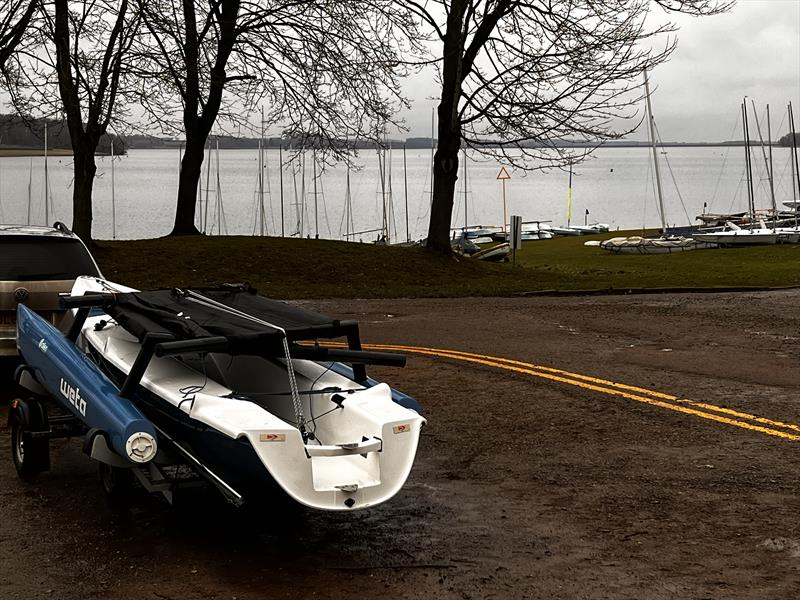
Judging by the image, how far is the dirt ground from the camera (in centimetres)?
601

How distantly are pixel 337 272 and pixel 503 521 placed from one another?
16.8 meters

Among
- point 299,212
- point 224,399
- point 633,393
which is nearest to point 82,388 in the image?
point 224,399

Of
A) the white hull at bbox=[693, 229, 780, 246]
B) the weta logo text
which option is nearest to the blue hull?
the weta logo text

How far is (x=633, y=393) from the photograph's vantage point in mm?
11133

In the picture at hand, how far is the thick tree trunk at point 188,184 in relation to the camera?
1129 inches

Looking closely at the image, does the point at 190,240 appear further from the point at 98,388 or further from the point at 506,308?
the point at 98,388

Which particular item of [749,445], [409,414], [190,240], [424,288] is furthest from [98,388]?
[190,240]

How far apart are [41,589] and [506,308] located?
44.3 ft

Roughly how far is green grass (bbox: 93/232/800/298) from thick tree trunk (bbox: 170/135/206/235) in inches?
97.7

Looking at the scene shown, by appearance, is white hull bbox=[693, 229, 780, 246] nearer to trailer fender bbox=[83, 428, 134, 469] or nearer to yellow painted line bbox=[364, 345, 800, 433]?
yellow painted line bbox=[364, 345, 800, 433]

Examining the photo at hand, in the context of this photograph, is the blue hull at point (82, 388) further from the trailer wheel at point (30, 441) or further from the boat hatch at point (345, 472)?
the boat hatch at point (345, 472)

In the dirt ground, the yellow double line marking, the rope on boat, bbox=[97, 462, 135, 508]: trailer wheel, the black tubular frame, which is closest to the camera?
the dirt ground

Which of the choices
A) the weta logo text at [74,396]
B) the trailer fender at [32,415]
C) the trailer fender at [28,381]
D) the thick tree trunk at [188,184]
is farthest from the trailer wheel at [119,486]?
the thick tree trunk at [188,184]

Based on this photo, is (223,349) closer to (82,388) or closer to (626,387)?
(82,388)
